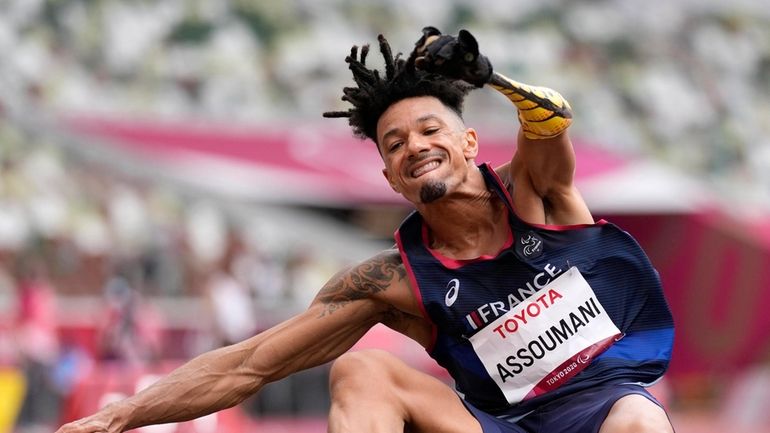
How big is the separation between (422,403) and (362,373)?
0.85ft

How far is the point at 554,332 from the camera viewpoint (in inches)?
210

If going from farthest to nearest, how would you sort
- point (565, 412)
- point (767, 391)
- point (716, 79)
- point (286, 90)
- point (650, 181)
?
point (716, 79) → point (286, 90) → point (650, 181) → point (767, 391) → point (565, 412)

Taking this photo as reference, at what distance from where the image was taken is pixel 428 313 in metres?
5.43

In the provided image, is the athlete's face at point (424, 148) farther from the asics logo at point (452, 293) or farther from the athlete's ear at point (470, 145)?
the asics logo at point (452, 293)

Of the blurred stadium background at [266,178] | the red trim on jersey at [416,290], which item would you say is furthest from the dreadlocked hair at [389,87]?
the blurred stadium background at [266,178]

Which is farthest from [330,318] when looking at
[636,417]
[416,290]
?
[636,417]

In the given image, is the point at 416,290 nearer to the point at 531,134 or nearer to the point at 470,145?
the point at 470,145

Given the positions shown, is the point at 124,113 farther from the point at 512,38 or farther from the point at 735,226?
the point at 735,226

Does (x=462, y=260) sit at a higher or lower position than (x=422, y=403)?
higher

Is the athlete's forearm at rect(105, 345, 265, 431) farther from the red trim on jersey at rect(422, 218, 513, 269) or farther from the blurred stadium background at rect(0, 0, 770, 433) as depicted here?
the blurred stadium background at rect(0, 0, 770, 433)

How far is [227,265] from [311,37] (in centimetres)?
493

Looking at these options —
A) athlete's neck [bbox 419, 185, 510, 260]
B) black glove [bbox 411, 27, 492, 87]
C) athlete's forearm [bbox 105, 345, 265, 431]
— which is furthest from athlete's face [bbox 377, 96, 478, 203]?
athlete's forearm [bbox 105, 345, 265, 431]

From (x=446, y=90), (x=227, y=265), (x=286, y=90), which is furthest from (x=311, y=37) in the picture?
(x=446, y=90)

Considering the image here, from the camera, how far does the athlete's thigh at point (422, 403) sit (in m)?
5.16
